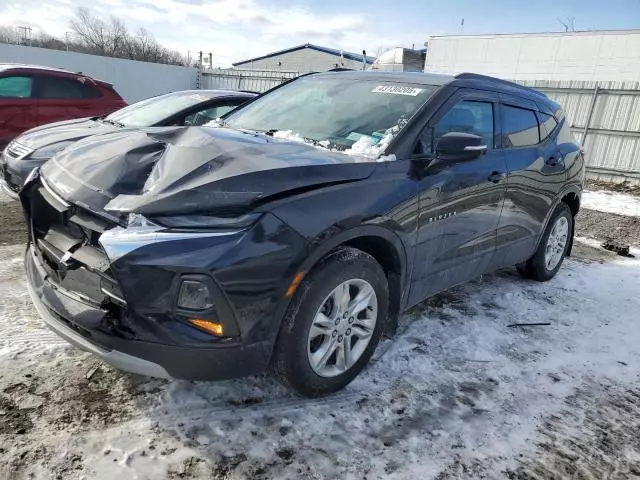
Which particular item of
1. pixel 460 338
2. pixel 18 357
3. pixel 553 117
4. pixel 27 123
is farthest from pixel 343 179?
pixel 27 123

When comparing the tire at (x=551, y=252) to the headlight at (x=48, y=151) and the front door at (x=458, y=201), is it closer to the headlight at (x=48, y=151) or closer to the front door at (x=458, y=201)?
the front door at (x=458, y=201)

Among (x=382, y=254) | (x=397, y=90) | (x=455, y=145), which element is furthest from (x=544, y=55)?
(x=382, y=254)

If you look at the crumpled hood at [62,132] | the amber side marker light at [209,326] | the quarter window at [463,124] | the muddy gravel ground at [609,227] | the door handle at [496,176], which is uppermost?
the quarter window at [463,124]

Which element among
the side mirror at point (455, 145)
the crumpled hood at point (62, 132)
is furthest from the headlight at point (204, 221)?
the crumpled hood at point (62, 132)

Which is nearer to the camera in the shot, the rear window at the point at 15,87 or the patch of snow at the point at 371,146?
the patch of snow at the point at 371,146

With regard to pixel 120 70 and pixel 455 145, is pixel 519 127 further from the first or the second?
pixel 120 70

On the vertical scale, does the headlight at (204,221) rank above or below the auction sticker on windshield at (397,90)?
below

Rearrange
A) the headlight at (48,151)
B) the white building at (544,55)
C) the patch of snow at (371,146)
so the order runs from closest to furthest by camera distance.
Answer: the patch of snow at (371,146) → the headlight at (48,151) → the white building at (544,55)

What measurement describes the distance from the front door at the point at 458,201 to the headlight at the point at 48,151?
3970 mm

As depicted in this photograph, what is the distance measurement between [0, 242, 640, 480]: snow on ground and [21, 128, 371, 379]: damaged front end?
395 millimetres

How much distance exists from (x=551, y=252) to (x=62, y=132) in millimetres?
5447

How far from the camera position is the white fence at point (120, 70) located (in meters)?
20.2

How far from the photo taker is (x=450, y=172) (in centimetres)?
327

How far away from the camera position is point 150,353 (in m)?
2.21
